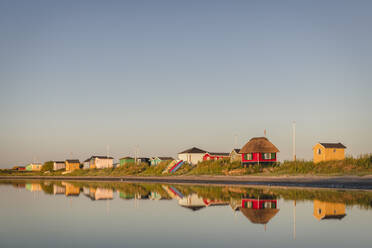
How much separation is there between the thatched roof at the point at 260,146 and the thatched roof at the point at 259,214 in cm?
4997

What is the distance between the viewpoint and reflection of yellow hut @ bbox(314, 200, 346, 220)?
59.2 feet

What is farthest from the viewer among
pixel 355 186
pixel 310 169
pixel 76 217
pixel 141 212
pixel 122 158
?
pixel 122 158

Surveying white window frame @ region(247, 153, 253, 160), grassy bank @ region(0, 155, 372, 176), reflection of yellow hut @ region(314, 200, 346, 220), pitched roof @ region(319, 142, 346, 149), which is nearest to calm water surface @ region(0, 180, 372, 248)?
reflection of yellow hut @ region(314, 200, 346, 220)

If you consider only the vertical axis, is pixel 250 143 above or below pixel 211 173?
above

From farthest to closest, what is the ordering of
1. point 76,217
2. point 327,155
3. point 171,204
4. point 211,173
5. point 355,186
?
point 211,173 < point 327,155 < point 355,186 < point 171,204 < point 76,217

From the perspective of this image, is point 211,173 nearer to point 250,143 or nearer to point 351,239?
point 250,143

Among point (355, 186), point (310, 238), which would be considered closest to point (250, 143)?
point (355, 186)

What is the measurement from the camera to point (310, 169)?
52406mm

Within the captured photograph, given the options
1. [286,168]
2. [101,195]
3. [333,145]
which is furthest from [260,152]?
[101,195]

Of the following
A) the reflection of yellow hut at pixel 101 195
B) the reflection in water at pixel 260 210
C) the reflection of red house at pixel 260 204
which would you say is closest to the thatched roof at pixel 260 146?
the reflection of yellow hut at pixel 101 195

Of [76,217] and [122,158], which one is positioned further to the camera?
[122,158]

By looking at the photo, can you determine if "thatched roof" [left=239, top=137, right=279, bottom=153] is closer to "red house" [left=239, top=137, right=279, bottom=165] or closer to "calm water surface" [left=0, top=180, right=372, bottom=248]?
"red house" [left=239, top=137, right=279, bottom=165]

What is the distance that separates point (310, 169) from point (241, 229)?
39.7 meters

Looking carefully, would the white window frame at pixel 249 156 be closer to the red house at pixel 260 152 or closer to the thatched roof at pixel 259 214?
the red house at pixel 260 152
